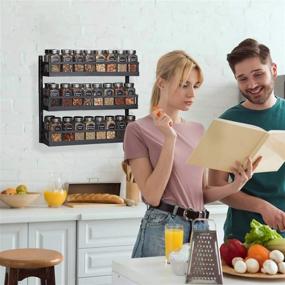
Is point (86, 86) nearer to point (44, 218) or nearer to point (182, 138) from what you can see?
point (44, 218)

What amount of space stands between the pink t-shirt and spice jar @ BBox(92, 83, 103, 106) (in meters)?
1.98

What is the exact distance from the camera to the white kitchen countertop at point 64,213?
458 centimetres

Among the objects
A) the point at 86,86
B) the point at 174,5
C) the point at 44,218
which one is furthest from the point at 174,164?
the point at 174,5

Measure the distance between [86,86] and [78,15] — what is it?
0.50 metres

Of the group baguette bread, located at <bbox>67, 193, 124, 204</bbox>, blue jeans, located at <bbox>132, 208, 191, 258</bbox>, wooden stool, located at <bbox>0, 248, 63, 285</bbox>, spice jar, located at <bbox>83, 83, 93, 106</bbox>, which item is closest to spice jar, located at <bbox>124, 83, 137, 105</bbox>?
spice jar, located at <bbox>83, 83, 93, 106</bbox>

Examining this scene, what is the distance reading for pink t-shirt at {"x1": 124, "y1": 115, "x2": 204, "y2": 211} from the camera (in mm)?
3199

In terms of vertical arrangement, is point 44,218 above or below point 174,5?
below

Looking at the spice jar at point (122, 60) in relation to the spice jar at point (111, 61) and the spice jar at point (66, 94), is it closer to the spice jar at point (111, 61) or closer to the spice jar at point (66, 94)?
the spice jar at point (111, 61)

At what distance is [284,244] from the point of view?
281cm

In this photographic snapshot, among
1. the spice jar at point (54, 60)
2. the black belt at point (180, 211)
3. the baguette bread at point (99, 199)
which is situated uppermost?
the spice jar at point (54, 60)

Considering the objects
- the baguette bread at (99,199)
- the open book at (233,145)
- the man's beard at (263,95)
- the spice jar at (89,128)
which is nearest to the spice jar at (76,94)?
the spice jar at (89,128)

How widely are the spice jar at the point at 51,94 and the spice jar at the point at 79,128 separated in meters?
0.19

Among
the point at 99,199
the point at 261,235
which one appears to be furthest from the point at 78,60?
the point at 261,235

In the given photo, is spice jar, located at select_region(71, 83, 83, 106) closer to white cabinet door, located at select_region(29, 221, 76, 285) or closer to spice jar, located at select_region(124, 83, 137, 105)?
spice jar, located at select_region(124, 83, 137, 105)
